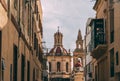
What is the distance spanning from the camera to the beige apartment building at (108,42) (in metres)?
32.5

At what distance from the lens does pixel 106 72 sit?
39.9m

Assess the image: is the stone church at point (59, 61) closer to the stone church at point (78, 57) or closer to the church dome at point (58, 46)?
the church dome at point (58, 46)

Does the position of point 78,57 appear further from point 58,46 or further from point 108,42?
point 108,42

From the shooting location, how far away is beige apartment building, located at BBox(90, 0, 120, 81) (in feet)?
107

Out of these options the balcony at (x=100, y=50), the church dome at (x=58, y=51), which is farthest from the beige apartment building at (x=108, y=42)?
the church dome at (x=58, y=51)

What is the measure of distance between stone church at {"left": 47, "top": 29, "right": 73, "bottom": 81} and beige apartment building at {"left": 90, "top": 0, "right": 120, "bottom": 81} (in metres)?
106

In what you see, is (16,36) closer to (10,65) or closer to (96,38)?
(10,65)

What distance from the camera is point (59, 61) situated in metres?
156

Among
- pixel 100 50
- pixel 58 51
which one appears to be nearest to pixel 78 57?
pixel 58 51

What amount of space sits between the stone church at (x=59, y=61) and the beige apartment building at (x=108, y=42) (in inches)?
4171

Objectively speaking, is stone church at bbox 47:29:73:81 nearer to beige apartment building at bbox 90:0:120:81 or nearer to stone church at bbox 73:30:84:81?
stone church at bbox 73:30:84:81

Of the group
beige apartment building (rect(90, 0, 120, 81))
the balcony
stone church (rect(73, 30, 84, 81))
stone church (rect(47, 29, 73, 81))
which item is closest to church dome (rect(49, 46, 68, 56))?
stone church (rect(47, 29, 73, 81))

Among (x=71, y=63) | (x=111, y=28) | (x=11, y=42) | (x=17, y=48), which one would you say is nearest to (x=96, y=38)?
(x=111, y=28)

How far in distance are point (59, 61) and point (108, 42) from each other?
119m
